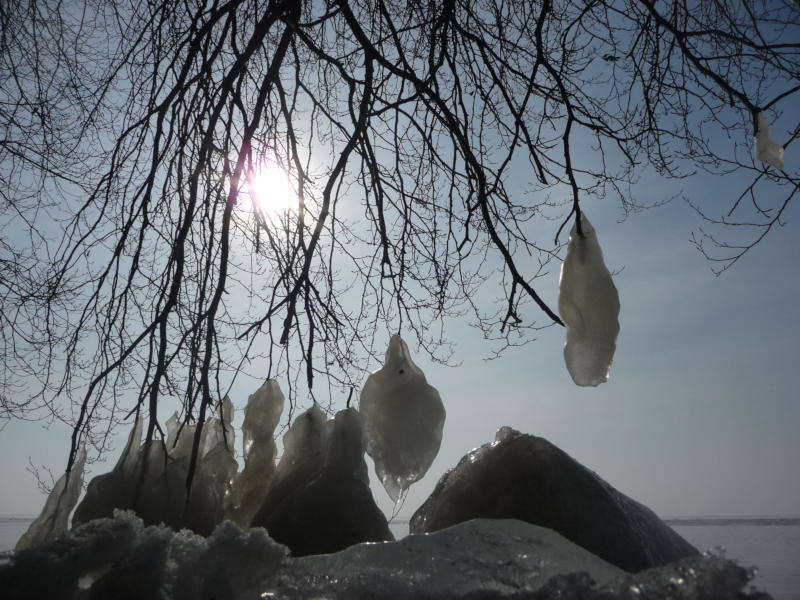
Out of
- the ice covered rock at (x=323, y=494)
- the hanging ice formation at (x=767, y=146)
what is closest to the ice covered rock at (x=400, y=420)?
the ice covered rock at (x=323, y=494)

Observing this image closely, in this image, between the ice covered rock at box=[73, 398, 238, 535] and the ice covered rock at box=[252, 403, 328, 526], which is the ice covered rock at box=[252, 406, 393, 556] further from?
the ice covered rock at box=[73, 398, 238, 535]

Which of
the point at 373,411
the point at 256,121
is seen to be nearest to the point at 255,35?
the point at 256,121

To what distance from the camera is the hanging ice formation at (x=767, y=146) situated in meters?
2.16

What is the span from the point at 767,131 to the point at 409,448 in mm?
1714

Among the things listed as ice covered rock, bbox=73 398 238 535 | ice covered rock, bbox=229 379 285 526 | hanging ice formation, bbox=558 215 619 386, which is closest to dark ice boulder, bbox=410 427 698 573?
hanging ice formation, bbox=558 215 619 386

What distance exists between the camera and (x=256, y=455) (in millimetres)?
2324

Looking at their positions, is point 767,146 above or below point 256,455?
A: above

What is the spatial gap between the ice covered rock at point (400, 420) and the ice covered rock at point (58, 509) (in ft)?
3.83

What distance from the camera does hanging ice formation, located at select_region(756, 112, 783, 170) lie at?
7.10ft

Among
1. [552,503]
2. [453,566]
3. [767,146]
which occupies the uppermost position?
[767,146]

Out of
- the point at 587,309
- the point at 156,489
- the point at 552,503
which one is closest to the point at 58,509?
the point at 156,489

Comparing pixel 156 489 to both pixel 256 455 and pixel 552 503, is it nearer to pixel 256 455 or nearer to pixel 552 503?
pixel 256 455

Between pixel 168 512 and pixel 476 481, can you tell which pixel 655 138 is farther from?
pixel 168 512

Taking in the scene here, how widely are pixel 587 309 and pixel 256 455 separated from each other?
1.36 meters
